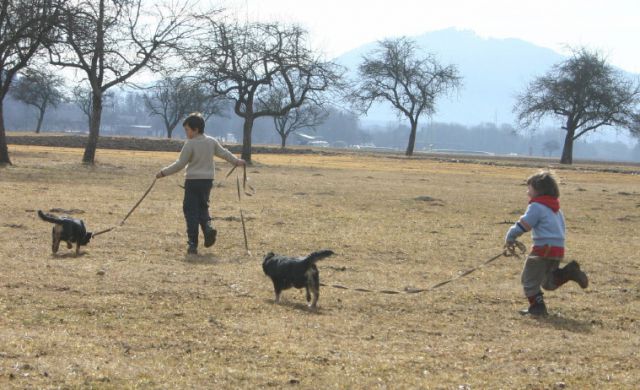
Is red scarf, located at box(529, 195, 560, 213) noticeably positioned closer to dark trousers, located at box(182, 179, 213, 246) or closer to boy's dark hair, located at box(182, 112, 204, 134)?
dark trousers, located at box(182, 179, 213, 246)

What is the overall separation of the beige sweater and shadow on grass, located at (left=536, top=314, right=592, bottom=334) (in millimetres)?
4605

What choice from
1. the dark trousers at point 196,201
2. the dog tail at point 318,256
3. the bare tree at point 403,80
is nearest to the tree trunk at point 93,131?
the dark trousers at point 196,201

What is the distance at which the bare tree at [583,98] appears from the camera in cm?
6212

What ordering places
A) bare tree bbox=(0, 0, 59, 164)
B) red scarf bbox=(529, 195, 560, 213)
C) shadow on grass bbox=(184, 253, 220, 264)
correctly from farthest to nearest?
1. bare tree bbox=(0, 0, 59, 164)
2. shadow on grass bbox=(184, 253, 220, 264)
3. red scarf bbox=(529, 195, 560, 213)

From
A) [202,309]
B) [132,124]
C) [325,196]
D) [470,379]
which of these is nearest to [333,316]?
[202,309]

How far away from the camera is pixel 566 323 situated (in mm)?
7008

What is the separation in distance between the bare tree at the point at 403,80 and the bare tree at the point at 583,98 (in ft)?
22.6

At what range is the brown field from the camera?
16.8ft

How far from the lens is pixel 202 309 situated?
686 cm

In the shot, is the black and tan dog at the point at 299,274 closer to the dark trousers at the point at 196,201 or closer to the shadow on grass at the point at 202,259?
the shadow on grass at the point at 202,259

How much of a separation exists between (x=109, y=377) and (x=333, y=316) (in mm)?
2549

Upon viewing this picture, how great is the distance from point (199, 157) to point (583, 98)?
57.3 m

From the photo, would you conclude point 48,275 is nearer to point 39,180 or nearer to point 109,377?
point 109,377

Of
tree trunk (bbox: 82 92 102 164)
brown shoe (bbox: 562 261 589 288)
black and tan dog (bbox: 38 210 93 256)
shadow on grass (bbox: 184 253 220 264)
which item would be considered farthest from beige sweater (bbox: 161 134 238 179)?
tree trunk (bbox: 82 92 102 164)
